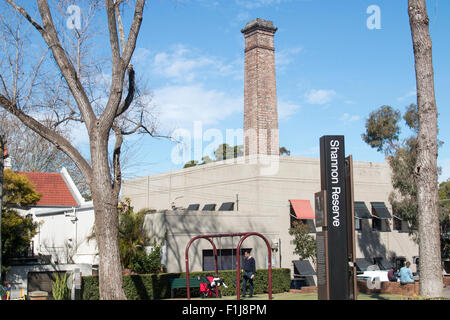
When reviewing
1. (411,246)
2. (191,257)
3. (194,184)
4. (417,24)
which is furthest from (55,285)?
(411,246)

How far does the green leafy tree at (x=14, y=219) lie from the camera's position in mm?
26312

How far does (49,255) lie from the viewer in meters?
34.9

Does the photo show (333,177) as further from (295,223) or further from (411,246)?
(411,246)

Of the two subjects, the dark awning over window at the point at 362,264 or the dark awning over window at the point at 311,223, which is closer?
the dark awning over window at the point at 311,223

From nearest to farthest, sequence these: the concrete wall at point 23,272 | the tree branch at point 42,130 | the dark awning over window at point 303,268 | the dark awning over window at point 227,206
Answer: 1. the tree branch at point 42,130
2. the concrete wall at point 23,272
3. the dark awning over window at point 303,268
4. the dark awning over window at point 227,206

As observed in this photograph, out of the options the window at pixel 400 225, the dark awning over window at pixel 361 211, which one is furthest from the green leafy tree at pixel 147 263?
the window at pixel 400 225

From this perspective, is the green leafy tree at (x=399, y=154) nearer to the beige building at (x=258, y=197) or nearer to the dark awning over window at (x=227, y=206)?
the beige building at (x=258, y=197)

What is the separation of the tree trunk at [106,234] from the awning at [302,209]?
1718 centimetres

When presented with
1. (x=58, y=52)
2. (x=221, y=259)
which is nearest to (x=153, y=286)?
(x=221, y=259)

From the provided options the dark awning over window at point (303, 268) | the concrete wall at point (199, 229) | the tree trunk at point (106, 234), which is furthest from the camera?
the dark awning over window at point (303, 268)

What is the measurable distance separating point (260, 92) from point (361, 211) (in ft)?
32.8
